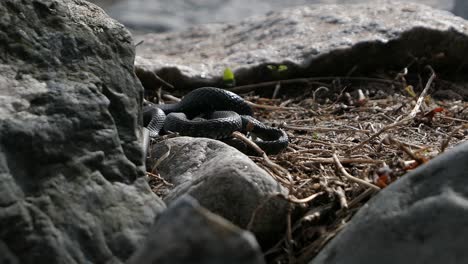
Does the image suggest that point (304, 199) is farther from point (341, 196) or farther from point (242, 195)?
point (242, 195)

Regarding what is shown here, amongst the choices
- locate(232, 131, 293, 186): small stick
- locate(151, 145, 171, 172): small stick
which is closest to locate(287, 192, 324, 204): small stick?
locate(232, 131, 293, 186): small stick

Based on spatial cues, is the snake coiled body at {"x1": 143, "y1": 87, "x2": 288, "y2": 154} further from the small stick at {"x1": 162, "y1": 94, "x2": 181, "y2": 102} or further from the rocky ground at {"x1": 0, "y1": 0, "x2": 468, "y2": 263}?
the small stick at {"x1": 162, "y1": 94, "x2": 181, "y2": 102}

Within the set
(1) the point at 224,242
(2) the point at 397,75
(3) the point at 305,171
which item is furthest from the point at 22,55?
(2) the point at 397,75

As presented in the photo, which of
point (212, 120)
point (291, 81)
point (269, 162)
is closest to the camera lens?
point (269, 162)

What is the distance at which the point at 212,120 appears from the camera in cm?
585

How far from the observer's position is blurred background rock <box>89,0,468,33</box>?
16219 mm

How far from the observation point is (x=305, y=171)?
15.9 feet

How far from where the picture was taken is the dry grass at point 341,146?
400cm

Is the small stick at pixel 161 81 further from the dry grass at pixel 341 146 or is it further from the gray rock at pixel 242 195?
the gray rock at pixel 242 195

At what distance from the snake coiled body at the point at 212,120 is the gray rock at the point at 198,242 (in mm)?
2878

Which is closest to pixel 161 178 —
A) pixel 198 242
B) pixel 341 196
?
pixel 341 196

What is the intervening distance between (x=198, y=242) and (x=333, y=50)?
564 cm

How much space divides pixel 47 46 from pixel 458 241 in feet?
7.42

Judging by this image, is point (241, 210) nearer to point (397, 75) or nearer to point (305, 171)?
point (305, 171)
